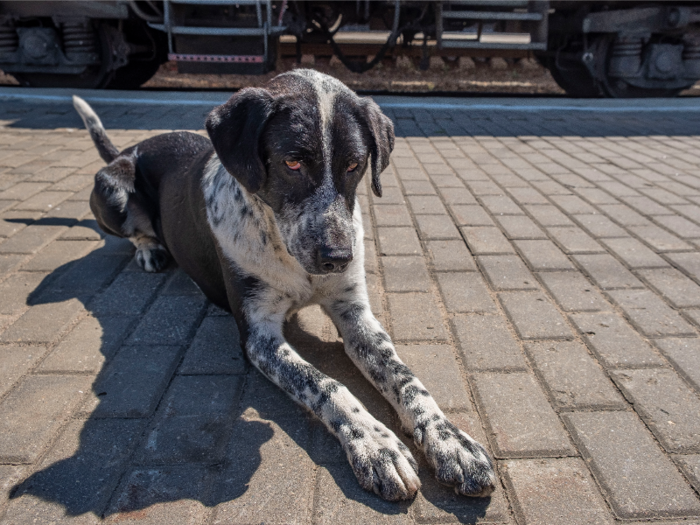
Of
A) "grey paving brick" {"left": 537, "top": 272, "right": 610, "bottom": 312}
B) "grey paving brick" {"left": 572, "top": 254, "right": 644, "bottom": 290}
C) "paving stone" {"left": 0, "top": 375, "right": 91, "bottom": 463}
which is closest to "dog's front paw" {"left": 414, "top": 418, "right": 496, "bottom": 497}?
"grey paving brick" {"left": 537, "top": 272, "right": 610, "bottom": 312}

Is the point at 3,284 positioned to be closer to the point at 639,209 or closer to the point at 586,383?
the point at 586,383

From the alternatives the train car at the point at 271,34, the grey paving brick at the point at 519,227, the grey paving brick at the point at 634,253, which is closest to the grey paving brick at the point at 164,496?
the grey paving brick at the point at 519,227

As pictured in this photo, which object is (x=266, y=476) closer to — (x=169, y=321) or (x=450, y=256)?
(x=169, y=321)

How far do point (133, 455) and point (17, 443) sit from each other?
1.57ft

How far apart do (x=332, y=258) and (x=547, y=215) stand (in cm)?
278

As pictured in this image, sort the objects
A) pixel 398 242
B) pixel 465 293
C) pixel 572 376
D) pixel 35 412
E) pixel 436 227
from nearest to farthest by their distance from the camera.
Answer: pixel 35 412, pixel 572 376, pixel 465 293, pixel 398 242, pixel 436 227

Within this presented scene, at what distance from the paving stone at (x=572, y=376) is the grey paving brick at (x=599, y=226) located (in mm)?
1651

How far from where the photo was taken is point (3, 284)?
3.29 metres

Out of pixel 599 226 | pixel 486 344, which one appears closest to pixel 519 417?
pixel 486 344

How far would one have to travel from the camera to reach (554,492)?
1.90 m

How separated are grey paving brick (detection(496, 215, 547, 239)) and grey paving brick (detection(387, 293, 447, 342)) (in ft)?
3.97

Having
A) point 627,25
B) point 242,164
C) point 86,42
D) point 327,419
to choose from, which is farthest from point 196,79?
point 327,419

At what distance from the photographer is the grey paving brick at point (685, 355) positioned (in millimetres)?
2518

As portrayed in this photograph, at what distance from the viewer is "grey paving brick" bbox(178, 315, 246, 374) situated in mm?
2576
